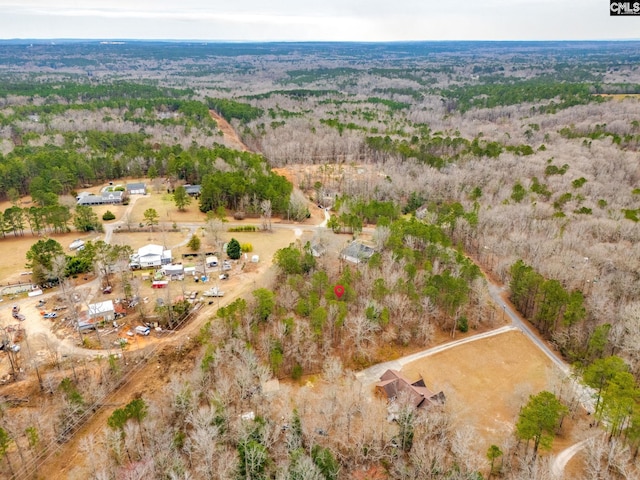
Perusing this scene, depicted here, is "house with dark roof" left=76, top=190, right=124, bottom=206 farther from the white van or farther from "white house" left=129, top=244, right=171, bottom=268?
the white van

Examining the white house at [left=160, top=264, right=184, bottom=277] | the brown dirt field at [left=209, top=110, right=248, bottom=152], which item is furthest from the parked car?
the brown dirt field at [left=209, top=110, right=248, bottom=152]

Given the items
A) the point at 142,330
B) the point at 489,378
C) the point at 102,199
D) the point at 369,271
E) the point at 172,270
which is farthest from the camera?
the point at 102,199

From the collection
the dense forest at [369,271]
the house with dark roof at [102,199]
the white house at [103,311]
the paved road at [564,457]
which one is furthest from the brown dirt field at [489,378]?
the house with dark roof at [102,199]

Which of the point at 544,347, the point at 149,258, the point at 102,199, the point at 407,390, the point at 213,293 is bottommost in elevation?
the point at 544,347

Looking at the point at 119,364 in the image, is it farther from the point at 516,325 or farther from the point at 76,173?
the point at 76,173

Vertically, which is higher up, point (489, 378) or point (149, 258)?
point (149, 258)

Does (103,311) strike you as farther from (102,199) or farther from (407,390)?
(102,199)


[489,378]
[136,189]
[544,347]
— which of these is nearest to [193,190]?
[136,189]

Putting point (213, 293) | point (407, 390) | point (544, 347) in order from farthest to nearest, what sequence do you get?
point (213, 293) → point (544, 347) → point (407, 390)
